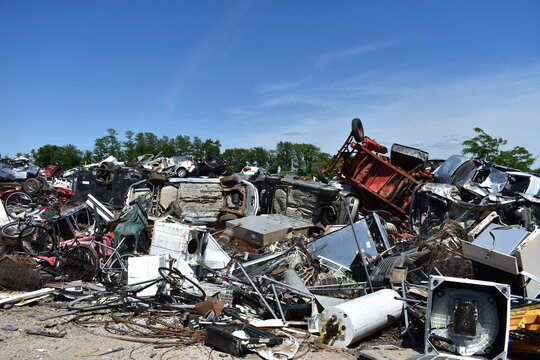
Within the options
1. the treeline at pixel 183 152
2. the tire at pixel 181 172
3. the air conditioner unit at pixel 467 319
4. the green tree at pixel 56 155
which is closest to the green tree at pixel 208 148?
the treeline at pixel 183 152

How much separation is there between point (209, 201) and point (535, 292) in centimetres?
748

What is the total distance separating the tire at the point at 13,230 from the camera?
312 inches

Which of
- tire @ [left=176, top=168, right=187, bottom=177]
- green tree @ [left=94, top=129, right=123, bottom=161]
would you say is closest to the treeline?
green tree @ [left=94, top=129, right=123, bottom=161]

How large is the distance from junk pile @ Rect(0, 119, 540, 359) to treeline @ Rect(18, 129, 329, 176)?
811 inches

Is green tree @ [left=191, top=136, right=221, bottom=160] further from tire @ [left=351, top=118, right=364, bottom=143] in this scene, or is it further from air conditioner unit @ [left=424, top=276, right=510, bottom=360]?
air conditioner unit @ [left=424, top=276, right=510, bottom=360]

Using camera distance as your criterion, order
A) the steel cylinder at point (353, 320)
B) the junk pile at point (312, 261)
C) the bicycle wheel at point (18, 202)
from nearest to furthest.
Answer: the junk pile at point (312, 261), the steel cylinder at point (353, 320), the bicycle wheel at point (18, 202)

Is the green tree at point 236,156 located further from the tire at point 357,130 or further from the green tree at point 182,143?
the tire at point 357,130

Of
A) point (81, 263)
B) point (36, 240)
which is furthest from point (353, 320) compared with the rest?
point (36, 240)

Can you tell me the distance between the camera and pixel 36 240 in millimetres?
8117

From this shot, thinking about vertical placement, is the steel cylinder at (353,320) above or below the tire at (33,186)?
below

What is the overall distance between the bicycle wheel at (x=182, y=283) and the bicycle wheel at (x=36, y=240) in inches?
129

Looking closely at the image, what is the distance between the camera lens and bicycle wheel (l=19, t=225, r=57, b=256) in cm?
786

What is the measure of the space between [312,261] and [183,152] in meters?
31.6

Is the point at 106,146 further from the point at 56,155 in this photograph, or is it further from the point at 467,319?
the point at 467,319
